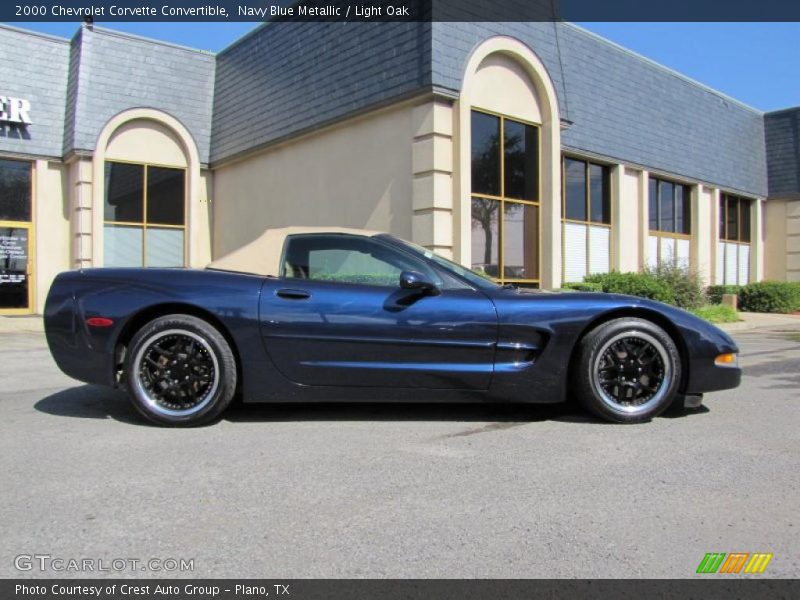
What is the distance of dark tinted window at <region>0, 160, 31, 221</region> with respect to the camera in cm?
1488

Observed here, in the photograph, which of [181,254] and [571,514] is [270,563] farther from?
[181,254]

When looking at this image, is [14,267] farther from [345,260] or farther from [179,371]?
[345,260]

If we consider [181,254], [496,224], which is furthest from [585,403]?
[181,254]

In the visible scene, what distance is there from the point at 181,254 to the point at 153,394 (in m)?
13.3

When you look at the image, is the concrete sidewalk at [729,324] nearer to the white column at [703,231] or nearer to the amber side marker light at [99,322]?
the white column at [703,231]

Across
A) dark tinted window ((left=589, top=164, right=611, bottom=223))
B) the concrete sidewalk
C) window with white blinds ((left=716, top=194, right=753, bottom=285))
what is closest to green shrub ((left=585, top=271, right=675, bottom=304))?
the concrete sidewalk

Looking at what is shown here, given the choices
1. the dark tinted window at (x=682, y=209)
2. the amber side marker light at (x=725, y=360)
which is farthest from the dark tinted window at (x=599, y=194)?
the amber side marker light at (x=725, y=360)

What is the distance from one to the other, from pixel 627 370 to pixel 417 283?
60.9 inches

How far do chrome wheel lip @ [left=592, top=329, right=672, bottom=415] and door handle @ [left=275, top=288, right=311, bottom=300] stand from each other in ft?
6.52

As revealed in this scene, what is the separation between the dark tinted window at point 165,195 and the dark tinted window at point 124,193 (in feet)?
0.76

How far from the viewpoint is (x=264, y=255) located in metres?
4.70

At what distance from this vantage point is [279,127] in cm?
1416

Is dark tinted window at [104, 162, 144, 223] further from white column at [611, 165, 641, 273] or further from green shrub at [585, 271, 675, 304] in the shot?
white column at [611, 165, 641, 273]
